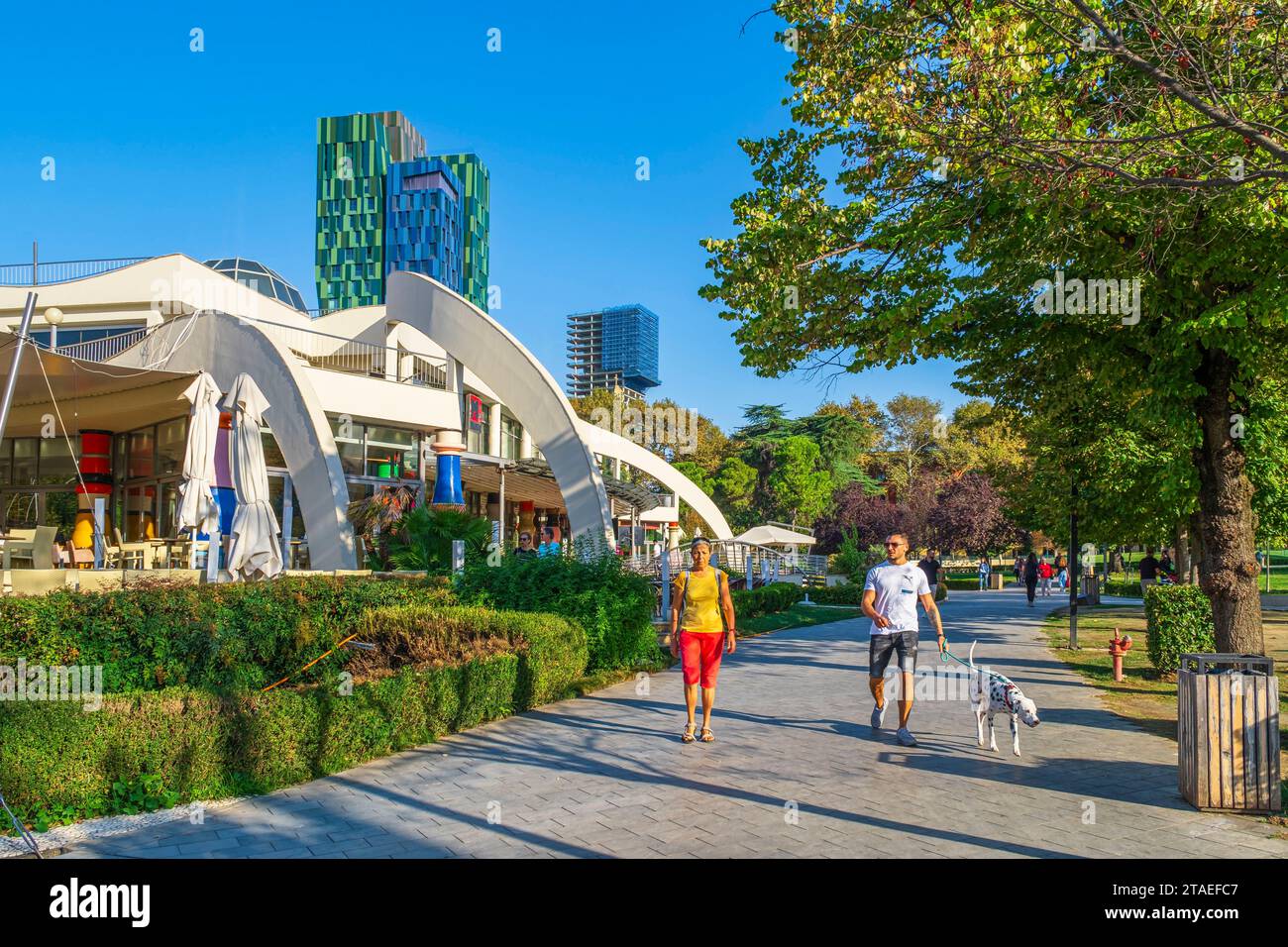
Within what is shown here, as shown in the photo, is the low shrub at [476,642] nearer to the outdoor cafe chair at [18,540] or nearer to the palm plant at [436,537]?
the palm plant at [436,537]

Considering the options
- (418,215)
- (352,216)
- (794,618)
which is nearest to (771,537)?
(794,618)

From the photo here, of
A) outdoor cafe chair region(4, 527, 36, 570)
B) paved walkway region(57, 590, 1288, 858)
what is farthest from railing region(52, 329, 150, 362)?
paved walkway region(57, 590, 1288, 858)

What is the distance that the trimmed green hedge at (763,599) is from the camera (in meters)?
20.2

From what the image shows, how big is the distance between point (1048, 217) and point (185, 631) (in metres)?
8.90

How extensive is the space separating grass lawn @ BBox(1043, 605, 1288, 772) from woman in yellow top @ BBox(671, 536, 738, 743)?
413 centimetres

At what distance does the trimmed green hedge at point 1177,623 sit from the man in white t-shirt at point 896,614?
5.06 m

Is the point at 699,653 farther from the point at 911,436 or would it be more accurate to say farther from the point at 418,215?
the point at 418,215

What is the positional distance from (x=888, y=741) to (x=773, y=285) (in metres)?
5.36

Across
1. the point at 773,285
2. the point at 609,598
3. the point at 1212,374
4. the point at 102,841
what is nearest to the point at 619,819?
the point at 102,841

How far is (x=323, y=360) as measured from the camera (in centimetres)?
2947

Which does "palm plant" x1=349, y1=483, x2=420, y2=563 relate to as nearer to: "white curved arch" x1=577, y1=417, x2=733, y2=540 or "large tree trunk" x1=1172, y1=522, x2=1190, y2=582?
"white curved arch" x1=577, y1=417, x2=733, y2=540

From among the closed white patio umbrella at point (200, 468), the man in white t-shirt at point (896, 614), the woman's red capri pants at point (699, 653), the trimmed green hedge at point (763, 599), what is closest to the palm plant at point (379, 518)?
the closed white patio umbrella at point (200, 468)

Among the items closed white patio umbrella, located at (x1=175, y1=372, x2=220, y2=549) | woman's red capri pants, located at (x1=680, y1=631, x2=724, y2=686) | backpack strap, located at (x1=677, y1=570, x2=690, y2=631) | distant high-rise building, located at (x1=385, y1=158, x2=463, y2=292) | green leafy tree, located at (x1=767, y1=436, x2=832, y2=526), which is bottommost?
woman's red capri pants, located at (x1=680, y1=631, x2=724, y2=686)

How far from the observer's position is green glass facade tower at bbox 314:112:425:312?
14512cm
